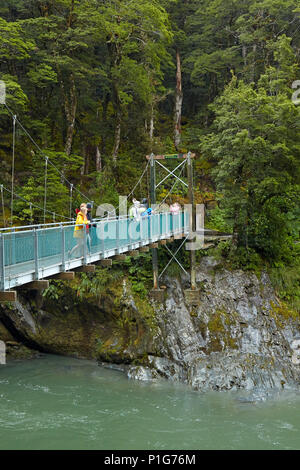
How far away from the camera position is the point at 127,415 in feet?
30.2

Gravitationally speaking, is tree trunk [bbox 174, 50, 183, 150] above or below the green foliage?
above

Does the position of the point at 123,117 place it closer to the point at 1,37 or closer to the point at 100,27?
the point at 100,27

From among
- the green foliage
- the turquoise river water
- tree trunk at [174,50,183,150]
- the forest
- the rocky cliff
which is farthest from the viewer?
tree trunk at [174,50,183,150]

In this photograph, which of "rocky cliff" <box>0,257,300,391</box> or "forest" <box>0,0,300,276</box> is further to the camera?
"forest" <box>0,0,300,276</box>

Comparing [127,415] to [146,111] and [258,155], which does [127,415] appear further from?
[146,111]

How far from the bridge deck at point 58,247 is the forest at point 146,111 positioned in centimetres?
340

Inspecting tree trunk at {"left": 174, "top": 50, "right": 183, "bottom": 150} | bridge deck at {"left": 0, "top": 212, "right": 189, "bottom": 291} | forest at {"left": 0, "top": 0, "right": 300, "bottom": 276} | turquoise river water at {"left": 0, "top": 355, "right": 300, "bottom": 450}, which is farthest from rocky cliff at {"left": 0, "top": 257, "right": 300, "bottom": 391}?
tree trunk at {"left": 174, "top": 50, "right": 183, "bottom": 150}

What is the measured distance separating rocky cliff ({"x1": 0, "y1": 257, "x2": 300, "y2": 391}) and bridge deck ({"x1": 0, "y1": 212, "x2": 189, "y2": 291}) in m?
2.51

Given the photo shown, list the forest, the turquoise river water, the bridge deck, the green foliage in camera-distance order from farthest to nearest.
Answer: the forest, the green foliage, the turquoise river water, the bridge deck

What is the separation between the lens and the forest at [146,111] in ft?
42.4

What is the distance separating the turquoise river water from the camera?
8.12 meters

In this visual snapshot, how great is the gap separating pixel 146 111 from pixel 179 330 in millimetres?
Result: 10445

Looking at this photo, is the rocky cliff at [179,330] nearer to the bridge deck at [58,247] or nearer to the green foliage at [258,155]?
the green foliage at [258,155]

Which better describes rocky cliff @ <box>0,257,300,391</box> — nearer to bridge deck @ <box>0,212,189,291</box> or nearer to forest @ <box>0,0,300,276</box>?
forest @ <box>0,0,300,276</box>
